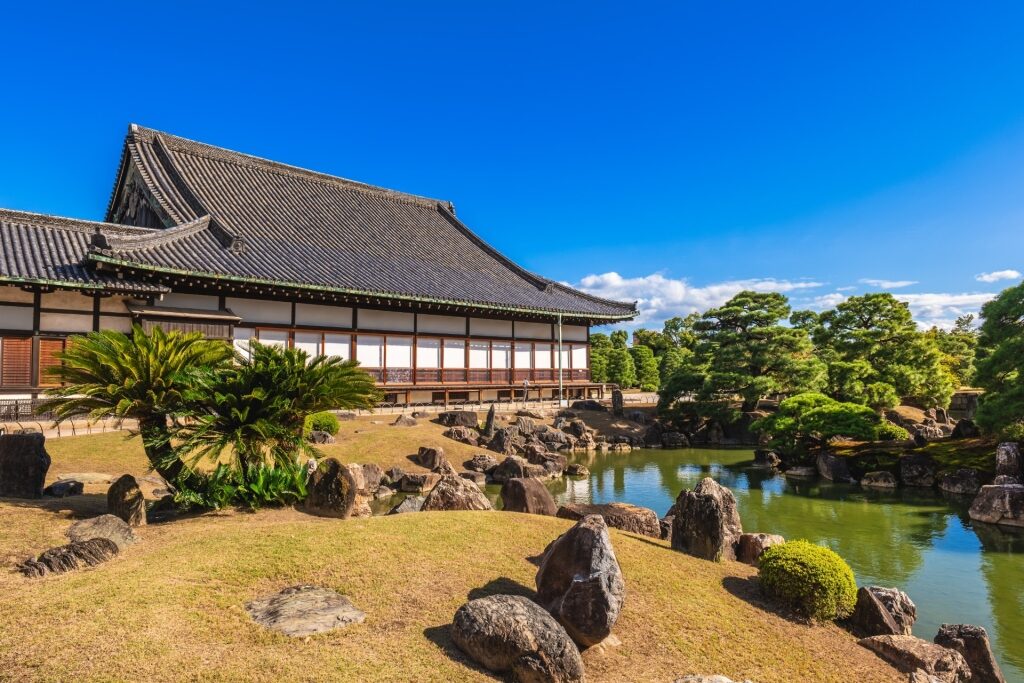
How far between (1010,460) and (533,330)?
2160 cm

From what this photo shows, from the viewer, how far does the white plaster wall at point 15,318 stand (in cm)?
1856

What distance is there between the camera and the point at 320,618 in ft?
21.3

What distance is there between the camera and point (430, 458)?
69.1 ft

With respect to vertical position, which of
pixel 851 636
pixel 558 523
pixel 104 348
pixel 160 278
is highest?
pixel 160 278

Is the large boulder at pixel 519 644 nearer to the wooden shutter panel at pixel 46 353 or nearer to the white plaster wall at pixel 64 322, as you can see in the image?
the wooden shutter panel at pixel 46 353

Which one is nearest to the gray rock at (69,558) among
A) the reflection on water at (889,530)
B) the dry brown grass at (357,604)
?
the dry brown grass at (357,604)

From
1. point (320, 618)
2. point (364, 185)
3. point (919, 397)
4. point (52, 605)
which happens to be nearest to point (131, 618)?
point (52, 605)

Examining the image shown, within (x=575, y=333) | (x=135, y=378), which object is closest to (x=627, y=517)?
(x=135, y=378)

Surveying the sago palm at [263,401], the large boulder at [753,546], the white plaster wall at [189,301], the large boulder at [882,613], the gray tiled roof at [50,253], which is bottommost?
the large boulder at [882,613]

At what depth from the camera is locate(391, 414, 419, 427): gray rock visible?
25000 mm

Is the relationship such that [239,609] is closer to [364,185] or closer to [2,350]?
[2,350]

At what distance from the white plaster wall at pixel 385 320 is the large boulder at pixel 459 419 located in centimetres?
498

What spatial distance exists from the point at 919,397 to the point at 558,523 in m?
35.4

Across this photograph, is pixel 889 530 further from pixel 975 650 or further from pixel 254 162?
pixel 254 162
